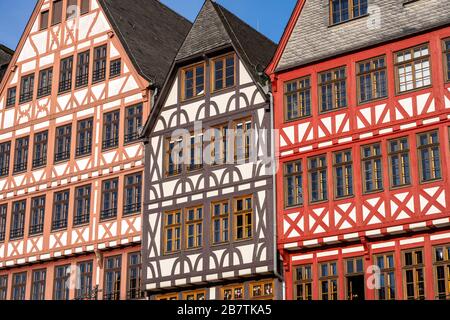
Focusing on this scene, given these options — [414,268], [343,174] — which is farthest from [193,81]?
[414,268]

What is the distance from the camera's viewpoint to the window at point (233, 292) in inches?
1000

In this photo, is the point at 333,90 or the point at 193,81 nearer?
the point at 333,90

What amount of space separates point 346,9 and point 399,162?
497 centimetres

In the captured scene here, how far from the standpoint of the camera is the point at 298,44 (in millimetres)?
26422

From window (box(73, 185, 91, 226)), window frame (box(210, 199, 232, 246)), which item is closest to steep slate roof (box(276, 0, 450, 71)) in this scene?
window frame (box(210, 199, 232, 246))

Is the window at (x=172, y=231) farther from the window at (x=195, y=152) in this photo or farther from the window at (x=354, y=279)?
the window at (x=354, y=279)

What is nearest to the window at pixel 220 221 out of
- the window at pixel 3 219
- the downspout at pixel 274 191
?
the downspout at pixel 274 191

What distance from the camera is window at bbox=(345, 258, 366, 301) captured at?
23.5m

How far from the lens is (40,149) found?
31547 millimetres

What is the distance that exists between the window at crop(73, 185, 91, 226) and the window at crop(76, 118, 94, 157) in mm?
1213

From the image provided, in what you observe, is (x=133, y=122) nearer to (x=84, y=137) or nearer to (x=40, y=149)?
(x=84, y=137)
